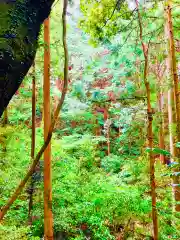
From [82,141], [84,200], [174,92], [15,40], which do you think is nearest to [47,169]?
[84,200]

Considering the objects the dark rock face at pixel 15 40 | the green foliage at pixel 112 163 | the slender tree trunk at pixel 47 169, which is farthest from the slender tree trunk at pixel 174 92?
the green foliage at pixel 112 163

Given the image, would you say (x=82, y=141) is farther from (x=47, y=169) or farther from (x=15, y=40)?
(x=15, y=40)

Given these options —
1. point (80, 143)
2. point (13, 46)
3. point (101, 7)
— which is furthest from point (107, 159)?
point (13, 46)

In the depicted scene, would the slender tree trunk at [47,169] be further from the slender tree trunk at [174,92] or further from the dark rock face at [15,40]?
the dark rock face at [15,40]

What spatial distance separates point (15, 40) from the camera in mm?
1314

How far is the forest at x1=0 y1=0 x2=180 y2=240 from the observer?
4.96 feet

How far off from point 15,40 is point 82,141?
10.8 metres

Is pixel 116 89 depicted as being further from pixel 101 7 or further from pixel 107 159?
pixel 101 7

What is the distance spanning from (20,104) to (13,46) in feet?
27.4

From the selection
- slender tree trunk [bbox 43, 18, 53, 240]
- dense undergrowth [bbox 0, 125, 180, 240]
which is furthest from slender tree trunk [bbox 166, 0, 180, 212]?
slender tree trunk [bbox 43, 18, 53, 240]

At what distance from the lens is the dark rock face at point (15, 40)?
1264 millimetres

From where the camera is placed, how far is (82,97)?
16.6 metres

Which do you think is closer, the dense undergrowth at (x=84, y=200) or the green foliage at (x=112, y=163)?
the dense undergrowth at (x=84, y=200)

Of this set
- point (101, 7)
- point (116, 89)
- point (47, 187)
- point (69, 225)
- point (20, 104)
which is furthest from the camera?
point (116, 89)
